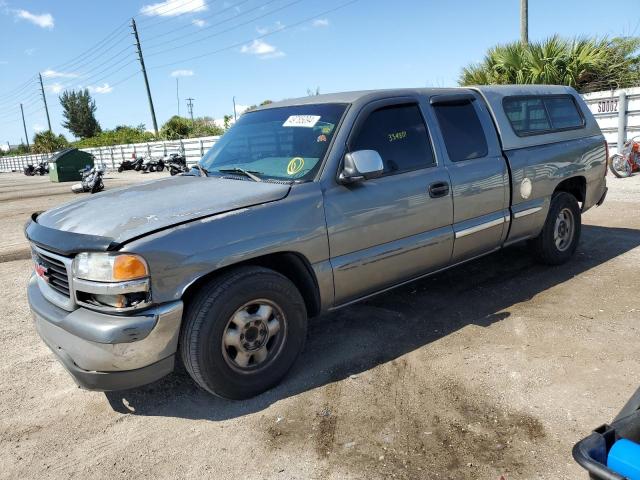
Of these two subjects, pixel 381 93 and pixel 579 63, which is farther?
pixel 579 63

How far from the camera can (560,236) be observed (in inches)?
209

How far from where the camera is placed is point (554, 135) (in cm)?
507

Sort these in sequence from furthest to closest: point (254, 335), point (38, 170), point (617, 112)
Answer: point (38, 170) < point (617, 112) < point (254, 335)

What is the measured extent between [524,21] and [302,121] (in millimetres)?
14651

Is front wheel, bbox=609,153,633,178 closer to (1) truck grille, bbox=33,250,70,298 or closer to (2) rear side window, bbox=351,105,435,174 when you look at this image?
(2) rear side window, bbox=351,105,435,174

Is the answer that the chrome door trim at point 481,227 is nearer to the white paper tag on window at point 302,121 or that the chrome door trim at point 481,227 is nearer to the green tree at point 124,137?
the white paper tag on window at point 302,121

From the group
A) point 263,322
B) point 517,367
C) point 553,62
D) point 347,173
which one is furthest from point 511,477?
point 553,62

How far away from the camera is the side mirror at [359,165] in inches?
128

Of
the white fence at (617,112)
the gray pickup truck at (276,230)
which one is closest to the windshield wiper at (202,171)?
the gray pickup truck at (276,230)

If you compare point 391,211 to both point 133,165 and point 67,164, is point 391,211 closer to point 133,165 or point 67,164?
point 67,164

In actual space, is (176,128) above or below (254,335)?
above

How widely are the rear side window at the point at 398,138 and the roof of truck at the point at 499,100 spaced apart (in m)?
0.14

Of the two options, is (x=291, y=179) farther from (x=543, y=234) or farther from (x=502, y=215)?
(x=543, y=234)

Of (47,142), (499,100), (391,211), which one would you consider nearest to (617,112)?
(499,100)
